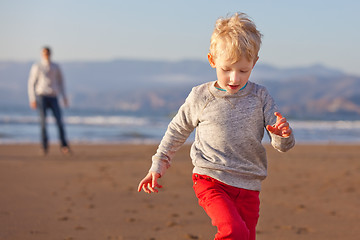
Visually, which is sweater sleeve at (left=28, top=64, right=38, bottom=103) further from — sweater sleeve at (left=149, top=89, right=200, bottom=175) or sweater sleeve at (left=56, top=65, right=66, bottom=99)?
sweater sleeve at (left=149, top=89, right=200, bottom=175)

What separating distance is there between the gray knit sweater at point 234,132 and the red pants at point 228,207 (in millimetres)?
44

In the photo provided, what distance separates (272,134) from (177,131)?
0.58 metres

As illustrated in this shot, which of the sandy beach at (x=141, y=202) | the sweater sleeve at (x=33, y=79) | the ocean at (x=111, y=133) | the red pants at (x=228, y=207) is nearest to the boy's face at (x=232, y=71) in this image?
the red pants at (x=228, y=207)

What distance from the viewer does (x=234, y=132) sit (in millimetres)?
2861

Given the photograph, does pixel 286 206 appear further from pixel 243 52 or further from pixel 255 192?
pixel 243 52

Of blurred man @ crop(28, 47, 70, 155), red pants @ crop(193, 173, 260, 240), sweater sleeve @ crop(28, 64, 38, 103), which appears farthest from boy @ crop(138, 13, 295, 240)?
sweater sleeve @ crop(28, 64, 38, 103)

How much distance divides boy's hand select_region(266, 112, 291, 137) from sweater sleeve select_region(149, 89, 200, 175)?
1.65 feet

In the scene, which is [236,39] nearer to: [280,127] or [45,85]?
[280,127]

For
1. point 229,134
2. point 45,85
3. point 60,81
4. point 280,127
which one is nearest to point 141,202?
point 229,134

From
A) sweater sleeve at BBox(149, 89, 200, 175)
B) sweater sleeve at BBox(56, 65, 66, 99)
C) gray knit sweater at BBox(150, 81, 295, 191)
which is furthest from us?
sweater sleeve at BBox(56, 65, 66, 99)

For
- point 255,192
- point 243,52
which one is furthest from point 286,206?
point 243,52

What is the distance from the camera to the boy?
273 centimetres

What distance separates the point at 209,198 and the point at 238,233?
0.27 m

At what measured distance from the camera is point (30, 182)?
6828 mm
